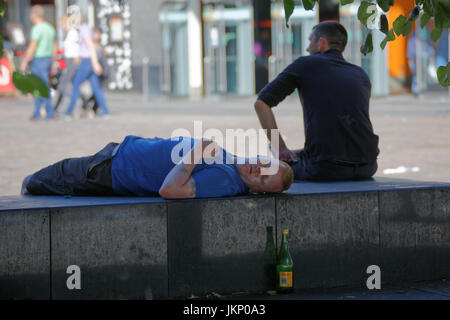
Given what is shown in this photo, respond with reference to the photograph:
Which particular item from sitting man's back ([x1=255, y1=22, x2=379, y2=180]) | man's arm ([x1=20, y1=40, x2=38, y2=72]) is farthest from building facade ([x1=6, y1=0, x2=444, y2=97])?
sitting man's back ([x1=255, y1=22, x2=379, y2=180])

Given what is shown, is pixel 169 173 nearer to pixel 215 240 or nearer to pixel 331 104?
pixel 215 240

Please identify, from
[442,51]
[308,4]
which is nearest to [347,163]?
[308,4]

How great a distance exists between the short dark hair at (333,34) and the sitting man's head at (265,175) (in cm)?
139

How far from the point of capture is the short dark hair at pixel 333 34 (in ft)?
18.6

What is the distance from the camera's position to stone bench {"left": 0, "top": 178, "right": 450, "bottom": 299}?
13.5 ft

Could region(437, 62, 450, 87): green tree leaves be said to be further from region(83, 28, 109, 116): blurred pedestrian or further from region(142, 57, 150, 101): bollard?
region(142, 57, 150, 101): bollard

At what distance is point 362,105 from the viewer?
548cm

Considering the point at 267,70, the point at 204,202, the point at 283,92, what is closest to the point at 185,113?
the point at 267,70

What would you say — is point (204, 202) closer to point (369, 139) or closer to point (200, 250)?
point (200, 250)

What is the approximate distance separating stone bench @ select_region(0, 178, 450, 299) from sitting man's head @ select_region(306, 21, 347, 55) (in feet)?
3.33

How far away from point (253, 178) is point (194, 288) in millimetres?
635

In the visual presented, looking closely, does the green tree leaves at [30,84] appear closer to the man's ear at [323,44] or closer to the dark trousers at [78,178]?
the dark trousers at [78,178]

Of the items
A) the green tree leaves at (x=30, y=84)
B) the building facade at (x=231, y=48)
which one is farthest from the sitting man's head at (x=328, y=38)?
the building facade at (x=231, y=48)
